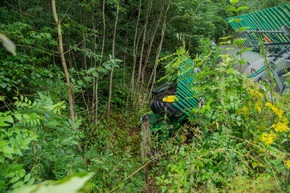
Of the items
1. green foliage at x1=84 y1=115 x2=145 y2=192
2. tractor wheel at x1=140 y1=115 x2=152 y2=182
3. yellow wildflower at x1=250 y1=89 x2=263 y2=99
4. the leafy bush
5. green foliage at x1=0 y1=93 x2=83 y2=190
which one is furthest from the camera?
tractor wheel at x1=140 y1=115 x2=152 y2=182

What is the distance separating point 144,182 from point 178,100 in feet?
3.42

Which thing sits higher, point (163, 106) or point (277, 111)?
point (163, 106)

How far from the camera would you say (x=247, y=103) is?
6.77 feet

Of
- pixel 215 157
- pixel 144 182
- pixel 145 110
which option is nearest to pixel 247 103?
pixel 215 157

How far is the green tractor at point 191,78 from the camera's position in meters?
2.77

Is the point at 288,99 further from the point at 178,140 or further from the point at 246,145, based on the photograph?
the point at 178,140

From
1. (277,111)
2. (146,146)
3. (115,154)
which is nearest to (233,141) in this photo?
(277,111)

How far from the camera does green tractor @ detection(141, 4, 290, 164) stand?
2.77m

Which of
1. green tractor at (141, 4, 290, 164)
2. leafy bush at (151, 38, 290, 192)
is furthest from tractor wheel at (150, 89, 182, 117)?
leafy bush at (151, 38, 290, 192)

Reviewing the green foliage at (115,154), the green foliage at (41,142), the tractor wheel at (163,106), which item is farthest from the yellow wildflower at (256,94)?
the green foliage at (41,142)

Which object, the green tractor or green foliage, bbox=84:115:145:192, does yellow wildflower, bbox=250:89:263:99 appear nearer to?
the green tractor

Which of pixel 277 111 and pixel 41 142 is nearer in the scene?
pixel 41 142

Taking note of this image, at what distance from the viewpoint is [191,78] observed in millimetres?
3320

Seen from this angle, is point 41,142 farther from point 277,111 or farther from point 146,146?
point 277,111
